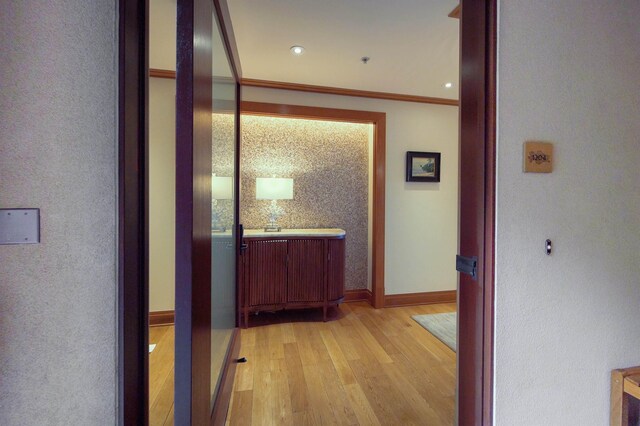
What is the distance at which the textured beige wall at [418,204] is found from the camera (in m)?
3.33

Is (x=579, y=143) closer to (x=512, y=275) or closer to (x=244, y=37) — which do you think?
(x=512, y=275)

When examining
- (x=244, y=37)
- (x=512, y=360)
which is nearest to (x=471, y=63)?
(x=512, y=360)

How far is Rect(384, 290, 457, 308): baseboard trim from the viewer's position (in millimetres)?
3350

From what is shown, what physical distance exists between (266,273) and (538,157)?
230 centimetres

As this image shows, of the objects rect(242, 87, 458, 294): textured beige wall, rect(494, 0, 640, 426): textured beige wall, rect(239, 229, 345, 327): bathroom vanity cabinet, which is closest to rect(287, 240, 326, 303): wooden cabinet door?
rect(239, 229, 345, 327): bathroom vanity cabinet

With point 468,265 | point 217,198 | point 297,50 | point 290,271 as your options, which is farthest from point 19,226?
point 290,271

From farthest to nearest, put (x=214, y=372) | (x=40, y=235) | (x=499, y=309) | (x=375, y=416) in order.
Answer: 1. (x=375, y=416)
2. (x=214, y=372)
3. (x=499, y=309)
4. (x=40, y=235)

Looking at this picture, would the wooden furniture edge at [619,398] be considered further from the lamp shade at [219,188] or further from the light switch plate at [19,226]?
the light switch plate at [19,226]

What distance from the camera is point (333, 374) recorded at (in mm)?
2059

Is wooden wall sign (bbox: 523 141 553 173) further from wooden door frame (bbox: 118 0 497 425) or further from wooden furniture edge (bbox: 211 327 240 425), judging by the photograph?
wooden furniture edge (bbox: 211 327 240 425)

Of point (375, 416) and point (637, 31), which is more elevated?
point (637, 31)

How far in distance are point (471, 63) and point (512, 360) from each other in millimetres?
1144

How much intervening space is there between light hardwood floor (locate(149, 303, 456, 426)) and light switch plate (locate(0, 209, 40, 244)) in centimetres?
144

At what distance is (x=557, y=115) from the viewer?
1.12 meters
